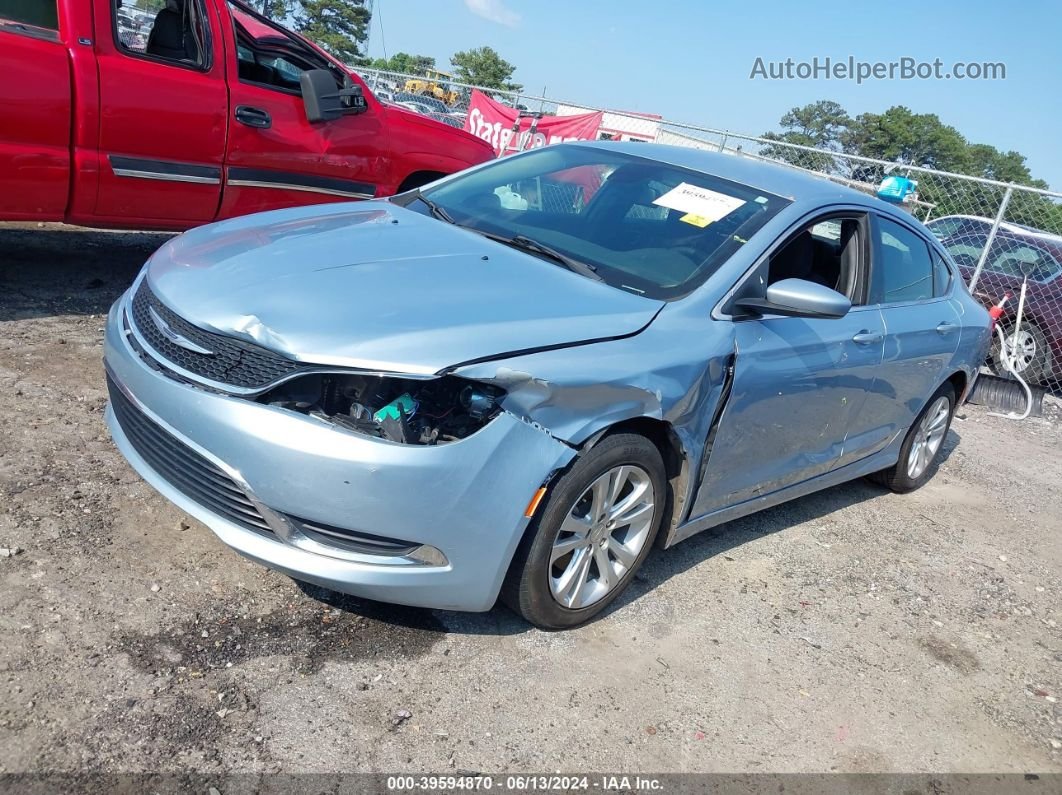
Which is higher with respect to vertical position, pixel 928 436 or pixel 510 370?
pixel 510 370

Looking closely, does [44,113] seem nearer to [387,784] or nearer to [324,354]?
[324,354]

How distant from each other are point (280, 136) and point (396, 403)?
12.4 feet

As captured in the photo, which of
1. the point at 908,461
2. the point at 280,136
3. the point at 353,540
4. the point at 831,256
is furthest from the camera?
the point at 280,136

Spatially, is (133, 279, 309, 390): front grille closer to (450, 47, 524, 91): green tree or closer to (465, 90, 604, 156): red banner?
(465, 90, 604, 156): red banner

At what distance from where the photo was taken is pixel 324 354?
2479mm

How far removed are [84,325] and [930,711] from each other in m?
4.62

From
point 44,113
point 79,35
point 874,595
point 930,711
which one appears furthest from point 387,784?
point 79,35

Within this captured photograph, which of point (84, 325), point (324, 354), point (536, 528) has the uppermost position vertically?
point (324, 354)

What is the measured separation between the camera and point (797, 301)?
3.25m

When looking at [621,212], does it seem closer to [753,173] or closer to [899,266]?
[753,173]

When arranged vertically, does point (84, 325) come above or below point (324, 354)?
below

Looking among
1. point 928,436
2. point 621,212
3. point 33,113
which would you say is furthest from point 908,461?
point 33,113

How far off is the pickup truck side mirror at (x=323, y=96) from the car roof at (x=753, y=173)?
90.6 inches

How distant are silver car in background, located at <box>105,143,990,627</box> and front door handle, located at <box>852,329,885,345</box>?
0.4 inches
